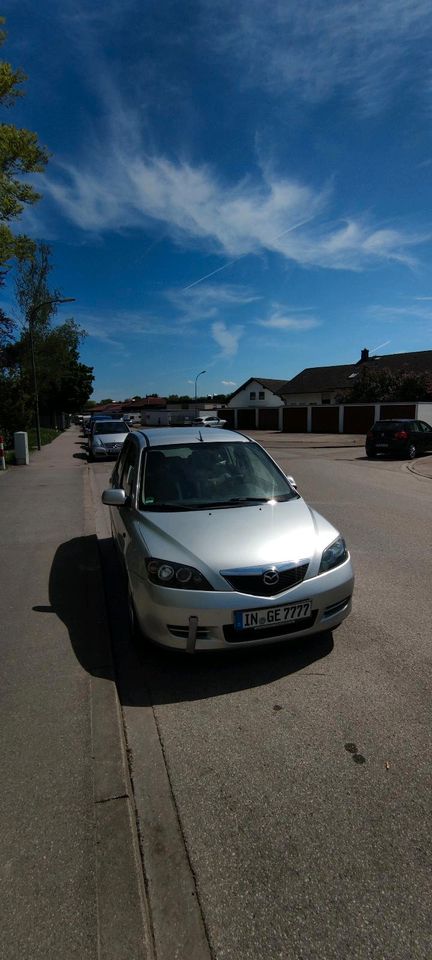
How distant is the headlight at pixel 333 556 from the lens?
3391 mm

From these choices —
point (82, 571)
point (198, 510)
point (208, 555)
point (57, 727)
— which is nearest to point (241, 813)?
point (57, 727)

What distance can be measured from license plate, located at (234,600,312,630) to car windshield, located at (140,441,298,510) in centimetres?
108

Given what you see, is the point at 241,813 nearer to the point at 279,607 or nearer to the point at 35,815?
the point at 35,815

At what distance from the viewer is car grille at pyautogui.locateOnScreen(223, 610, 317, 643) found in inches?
Answer: 120

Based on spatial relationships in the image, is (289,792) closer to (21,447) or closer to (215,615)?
(215,615)

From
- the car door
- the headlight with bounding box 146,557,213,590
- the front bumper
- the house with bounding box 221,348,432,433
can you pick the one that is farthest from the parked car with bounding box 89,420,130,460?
the house with bounding box 221,348,432,433

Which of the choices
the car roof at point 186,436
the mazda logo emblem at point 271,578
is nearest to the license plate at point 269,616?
the mazda logo emblem at point 271,578

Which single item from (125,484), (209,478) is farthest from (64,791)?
(125,484)

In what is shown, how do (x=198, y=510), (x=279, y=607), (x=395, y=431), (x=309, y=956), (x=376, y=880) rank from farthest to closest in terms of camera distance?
(x=395, y=431), (x=198, y=510), (x=279, y=607), (x=376, y=880), (x=309, y=956)

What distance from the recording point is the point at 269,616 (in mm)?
3080

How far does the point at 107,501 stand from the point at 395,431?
17.9m

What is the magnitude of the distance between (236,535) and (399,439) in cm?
1808

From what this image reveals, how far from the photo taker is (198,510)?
12.7ft

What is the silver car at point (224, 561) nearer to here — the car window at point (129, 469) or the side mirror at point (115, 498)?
the side mirror at point (115, 498)
